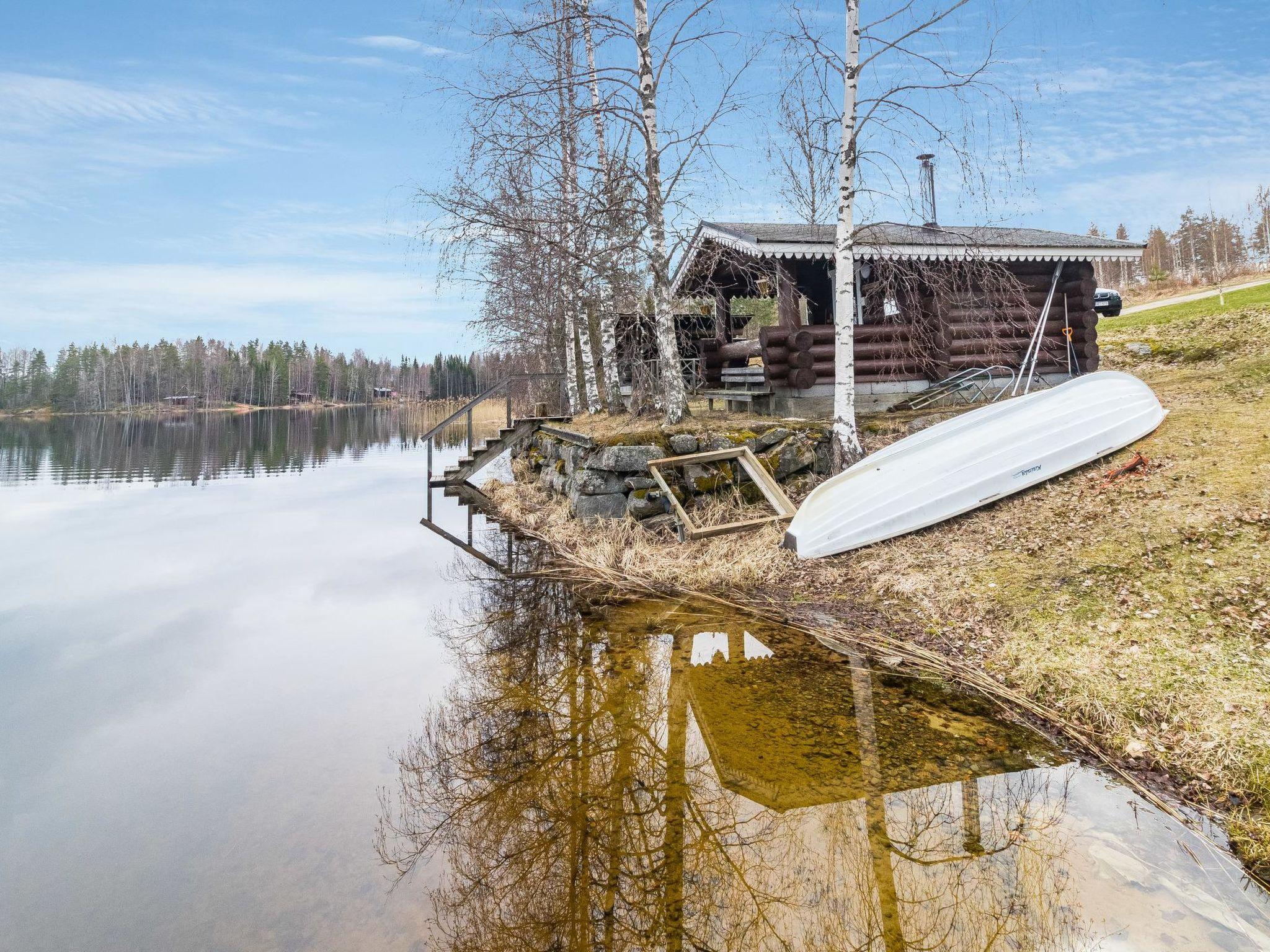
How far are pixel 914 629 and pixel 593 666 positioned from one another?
2624 mm

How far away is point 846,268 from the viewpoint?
850cm

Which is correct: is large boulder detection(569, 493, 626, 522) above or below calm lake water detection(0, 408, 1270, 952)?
above

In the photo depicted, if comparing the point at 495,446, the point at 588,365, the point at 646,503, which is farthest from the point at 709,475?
the point at 495,446

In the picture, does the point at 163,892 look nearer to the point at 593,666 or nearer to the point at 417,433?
the point at 593,666

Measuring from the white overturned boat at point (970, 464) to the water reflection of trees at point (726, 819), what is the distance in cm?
236

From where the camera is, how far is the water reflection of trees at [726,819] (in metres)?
2.79

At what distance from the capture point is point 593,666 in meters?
5.53

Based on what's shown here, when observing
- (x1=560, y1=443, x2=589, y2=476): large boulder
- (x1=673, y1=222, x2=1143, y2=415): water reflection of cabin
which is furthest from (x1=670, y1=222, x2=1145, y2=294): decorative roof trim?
(x1=560, y1=443, x2=589, y2=476): large boulder

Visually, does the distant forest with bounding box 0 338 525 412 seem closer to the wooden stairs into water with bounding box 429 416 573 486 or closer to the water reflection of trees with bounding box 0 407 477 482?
the water reflection of trees with bounding box 0 407 477 482

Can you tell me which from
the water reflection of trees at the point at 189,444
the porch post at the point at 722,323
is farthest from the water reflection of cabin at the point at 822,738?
the water reflection of trees at the point at 189,444

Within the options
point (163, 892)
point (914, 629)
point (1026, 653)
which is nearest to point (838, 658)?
point (914, 629)

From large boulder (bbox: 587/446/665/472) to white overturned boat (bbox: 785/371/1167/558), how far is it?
2115 millimetres

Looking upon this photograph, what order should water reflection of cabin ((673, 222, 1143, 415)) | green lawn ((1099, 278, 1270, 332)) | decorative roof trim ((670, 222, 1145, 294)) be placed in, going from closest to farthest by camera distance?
decorative roof trim ((670, 222, 1145, 294))
water reflection of cabin ((673, 222, 1143, 415))
green lawn ((1099, 278, 1270, 332))

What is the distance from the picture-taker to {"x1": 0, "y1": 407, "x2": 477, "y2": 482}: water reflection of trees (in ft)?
74.7
